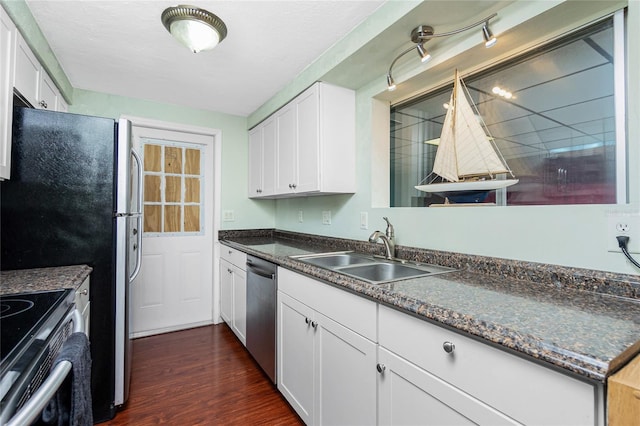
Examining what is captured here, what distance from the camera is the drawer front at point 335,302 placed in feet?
3.94

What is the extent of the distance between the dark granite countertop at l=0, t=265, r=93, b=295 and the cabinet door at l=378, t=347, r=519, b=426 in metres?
1.33

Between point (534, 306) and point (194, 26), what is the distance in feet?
6.46

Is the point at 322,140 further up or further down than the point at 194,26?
further down

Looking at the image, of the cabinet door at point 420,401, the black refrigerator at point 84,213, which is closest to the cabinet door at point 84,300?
the black refrigerator at point 84,213

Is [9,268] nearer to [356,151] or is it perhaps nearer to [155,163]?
[155,163]

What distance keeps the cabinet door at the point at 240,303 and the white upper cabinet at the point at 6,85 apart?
1.54 metres

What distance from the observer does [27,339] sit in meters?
0.81

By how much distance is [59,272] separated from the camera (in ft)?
4.99

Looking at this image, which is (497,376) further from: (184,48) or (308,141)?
(184,48)

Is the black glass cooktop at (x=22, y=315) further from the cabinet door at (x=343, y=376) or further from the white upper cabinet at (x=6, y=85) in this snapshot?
the cabinet door at (x=343, y=376)

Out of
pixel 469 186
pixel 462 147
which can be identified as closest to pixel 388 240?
pixel 469 186

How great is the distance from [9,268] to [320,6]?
2.08 metres

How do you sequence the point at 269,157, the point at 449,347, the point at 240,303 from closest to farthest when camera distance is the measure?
1. the point at 449,347
2. the point at 240,303
3. the point at 269,157

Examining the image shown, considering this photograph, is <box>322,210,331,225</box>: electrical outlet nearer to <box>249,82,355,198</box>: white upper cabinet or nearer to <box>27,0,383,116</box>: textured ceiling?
<box>249,82,355,198</box>: white upper cabinet
